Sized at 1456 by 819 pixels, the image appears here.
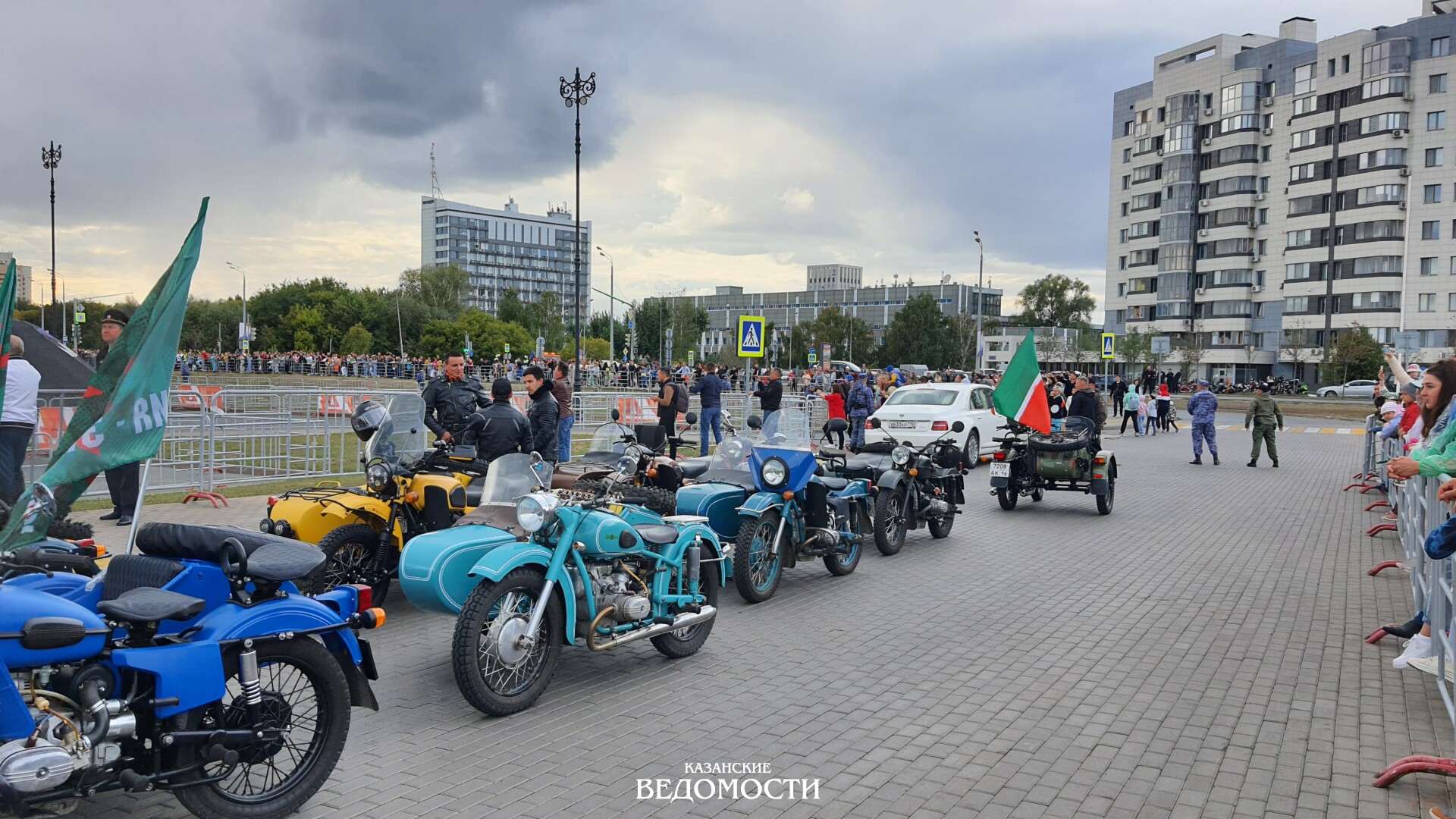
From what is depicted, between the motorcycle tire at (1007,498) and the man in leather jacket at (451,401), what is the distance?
784cm

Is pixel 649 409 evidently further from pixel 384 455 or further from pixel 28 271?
pixel 28 271

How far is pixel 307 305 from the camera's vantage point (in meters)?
98.3

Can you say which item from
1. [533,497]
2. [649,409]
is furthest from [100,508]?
[649,409]

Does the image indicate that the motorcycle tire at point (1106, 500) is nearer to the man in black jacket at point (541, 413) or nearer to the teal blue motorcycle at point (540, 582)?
the man in black jacket at point (541, 413)

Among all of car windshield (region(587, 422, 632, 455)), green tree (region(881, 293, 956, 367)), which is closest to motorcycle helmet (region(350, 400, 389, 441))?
car windshield (region(587, 422, 632, 455))

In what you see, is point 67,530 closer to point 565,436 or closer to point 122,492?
point 122,492

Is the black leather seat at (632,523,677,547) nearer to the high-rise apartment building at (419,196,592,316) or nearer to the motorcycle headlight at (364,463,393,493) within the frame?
the motorcycle headlight at (364,463,393,493)

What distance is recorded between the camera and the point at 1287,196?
7944 centimetres

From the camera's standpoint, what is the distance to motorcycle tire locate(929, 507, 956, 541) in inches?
453

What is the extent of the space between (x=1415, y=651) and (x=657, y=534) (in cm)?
490

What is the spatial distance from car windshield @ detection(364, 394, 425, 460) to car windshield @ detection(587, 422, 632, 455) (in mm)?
1454

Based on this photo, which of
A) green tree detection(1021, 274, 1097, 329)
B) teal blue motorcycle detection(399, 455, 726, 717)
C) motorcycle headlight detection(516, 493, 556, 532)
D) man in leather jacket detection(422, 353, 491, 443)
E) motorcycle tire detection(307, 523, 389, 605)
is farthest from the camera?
green tree detection(1021, 274, 1097, 329)

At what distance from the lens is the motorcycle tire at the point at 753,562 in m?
7.78

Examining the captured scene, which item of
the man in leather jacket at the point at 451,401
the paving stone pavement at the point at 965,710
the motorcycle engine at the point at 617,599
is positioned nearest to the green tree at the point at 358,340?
the man in leather jacket at the point at 451,401
